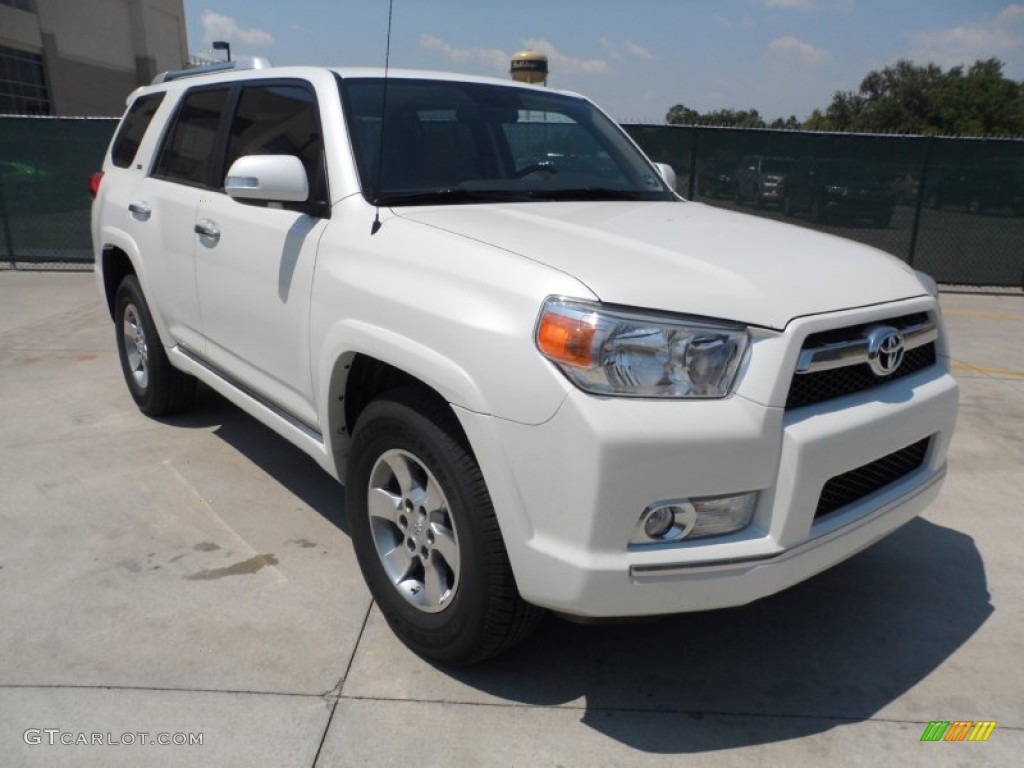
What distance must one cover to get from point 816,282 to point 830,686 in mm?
1325

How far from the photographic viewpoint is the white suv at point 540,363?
2.22m

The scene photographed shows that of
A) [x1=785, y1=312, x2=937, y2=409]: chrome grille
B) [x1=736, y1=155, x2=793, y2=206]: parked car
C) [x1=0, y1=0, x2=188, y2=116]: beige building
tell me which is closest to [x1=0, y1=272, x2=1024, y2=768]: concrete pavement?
[x1=785, y1=312, x2=937, y2=409]: chrome grille

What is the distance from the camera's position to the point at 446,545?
2639 millimetres

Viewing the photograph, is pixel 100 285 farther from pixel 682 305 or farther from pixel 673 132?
pixel 673 132

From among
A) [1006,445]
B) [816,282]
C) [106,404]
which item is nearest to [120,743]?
[816,282]

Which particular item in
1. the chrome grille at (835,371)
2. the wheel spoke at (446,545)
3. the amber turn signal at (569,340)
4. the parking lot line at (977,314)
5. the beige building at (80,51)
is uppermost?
the beige building at (80,51)

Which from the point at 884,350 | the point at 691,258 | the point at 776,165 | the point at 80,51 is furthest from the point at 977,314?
the point at 80,51

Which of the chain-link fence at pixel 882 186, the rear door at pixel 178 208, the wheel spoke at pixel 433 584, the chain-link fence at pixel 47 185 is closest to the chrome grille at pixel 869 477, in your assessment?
the wheel spoke at pixel 433 584

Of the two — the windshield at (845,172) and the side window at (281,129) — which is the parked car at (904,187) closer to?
the windshield at (845,172)

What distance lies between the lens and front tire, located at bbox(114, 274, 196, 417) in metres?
4.90

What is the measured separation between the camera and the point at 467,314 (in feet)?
7.93

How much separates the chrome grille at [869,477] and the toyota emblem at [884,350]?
0.28m

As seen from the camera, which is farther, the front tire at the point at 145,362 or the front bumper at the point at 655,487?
the front tire at the point at 145,362

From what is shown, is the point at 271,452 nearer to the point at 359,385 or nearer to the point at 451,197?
the point at 359,385
